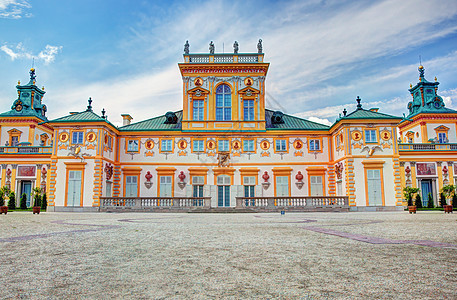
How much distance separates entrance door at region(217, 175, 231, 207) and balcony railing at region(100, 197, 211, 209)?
10.1 ft

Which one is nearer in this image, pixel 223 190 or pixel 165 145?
pixel 223 190

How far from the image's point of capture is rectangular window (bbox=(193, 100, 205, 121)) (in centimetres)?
3444

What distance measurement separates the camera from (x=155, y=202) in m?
28.2

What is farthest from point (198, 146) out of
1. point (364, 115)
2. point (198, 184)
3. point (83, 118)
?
point (364, 115)

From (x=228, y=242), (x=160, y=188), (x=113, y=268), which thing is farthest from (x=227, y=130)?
(x=113, y=268)

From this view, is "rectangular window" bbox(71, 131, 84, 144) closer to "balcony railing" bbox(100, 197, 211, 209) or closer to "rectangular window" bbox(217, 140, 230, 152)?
"balcony railing" bbox(100, 197, 211, 209)

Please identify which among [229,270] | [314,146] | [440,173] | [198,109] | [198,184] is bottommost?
[229,270]

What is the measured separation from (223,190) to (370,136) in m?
13.8

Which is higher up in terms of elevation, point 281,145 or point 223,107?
point 223,107

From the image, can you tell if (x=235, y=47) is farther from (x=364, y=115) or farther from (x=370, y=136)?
(x=370, y=136)

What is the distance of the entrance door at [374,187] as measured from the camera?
29.2 m

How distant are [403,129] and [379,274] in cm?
5044

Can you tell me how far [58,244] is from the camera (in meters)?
6.39

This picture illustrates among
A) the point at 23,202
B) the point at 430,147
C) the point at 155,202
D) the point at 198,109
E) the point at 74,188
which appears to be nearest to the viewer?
the point at 155,202
